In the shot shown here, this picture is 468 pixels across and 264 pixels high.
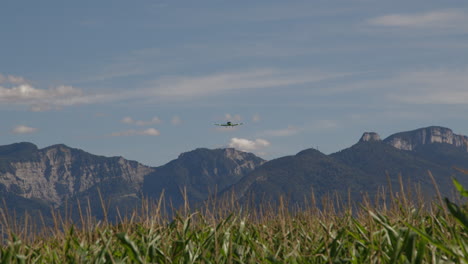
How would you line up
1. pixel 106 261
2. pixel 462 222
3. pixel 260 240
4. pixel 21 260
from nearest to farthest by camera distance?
1. pixel 462 222
2. pixel 21 260
3. pixel 106 261
4. pixel 260 240

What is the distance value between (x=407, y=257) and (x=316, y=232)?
203 inches

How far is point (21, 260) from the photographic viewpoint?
666cm

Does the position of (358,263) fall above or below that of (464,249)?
below

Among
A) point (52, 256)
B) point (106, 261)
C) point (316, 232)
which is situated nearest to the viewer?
point (106, 261)

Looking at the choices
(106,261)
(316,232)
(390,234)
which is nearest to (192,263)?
(106,261)

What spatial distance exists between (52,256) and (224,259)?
Result: 9.00ft

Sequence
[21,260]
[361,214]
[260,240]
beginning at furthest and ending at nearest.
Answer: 1. [361,214]
2. [260,240]
3. [21,260]

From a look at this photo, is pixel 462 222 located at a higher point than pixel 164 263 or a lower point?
higher

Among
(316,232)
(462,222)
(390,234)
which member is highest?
(462,222)

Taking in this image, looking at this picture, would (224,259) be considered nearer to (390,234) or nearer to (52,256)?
(390,234)

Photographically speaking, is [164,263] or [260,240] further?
[260,240]

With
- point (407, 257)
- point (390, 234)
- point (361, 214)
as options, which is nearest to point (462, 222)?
point (407, 257)

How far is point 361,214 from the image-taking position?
11.6m

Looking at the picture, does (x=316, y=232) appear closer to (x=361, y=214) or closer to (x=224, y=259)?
(x=361, y=214)
